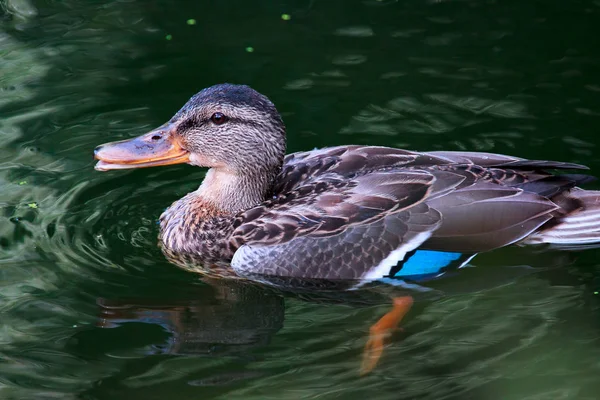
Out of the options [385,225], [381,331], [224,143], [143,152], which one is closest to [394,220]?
[385,225]

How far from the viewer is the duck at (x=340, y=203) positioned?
7.80m

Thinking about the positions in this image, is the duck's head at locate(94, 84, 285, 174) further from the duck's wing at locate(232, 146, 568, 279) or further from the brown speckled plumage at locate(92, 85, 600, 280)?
the duck's wing at locate(232, 146, 568, 279)

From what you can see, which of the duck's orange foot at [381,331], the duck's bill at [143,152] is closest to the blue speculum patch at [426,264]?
the duck's orange foot at [381,331]

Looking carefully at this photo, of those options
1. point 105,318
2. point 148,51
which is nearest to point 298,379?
point 105,318

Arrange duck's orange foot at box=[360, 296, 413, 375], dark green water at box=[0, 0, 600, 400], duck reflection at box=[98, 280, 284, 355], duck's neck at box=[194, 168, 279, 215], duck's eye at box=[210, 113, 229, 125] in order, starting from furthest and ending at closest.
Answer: duck's neck at box=[194, 168, 279, 215], duck's eye at box=[210, 113, 229, 125], duck reflection at box=[98, 280, 284, 355], duck's orange foot at box=[360, 296, 413, 375], dark green water at box=[0, 0, 600, 400]

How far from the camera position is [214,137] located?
8141 mm

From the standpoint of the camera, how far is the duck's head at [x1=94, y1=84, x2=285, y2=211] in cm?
804

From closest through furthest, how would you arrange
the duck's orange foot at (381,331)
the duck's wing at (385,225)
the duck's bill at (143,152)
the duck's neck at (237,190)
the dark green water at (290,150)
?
1. the dark green water at (290,150)
2. the duck's orange foot at (381,331)
3. the duck's wing at (385,225)
4. the duck's bill at (143,152)
5. the duck's neck at (237,190)

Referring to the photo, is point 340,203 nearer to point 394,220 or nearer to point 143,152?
point 394,220

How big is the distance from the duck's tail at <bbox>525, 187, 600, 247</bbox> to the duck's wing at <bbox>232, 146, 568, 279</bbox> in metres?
0.20

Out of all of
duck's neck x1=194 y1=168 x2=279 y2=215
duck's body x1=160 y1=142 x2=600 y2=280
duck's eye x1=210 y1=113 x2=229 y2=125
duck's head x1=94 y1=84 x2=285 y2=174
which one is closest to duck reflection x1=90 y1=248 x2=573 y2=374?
duck's body x1=160 y1=142 x2=600 y2=280

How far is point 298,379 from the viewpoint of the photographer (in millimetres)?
6660

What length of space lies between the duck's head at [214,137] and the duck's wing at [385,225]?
0.60 meters

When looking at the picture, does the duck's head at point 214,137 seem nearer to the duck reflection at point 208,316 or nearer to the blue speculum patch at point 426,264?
the duck reflection at point 208,316
